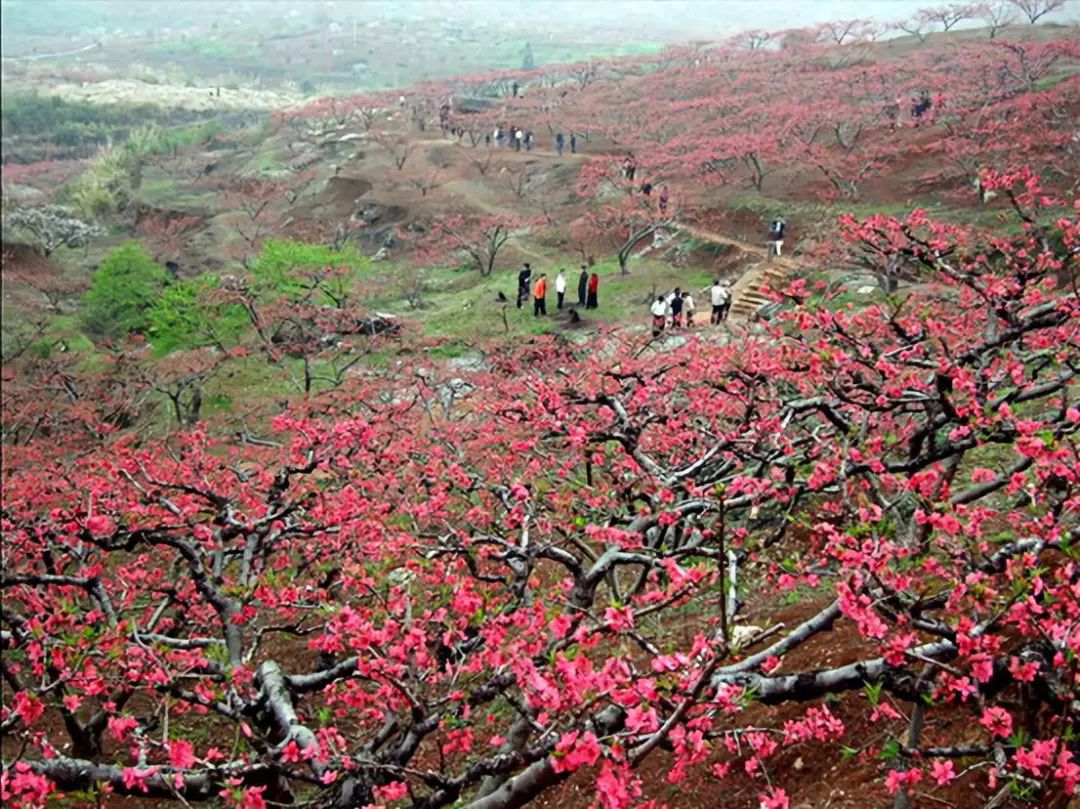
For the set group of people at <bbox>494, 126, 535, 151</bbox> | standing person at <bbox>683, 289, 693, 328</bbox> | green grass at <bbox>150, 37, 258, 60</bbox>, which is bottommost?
standing person at <bbox>683, 289, 693, 328</bbox>

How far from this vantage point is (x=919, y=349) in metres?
10.7

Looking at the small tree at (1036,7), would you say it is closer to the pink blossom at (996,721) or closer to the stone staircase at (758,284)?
the stone staircase at (758,284)

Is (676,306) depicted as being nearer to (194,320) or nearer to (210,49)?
(194,320)

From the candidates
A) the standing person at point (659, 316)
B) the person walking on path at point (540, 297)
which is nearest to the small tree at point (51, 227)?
the person walking on path at point (540, 297)

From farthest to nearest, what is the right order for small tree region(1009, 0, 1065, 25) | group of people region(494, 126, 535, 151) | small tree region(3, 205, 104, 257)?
group of people region(494, 126, 535, 151) < small tree region(3, 205, 104, 257) < small tree region(1009, 0, 1065, 25)

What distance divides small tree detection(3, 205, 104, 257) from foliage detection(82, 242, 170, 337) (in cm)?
1703

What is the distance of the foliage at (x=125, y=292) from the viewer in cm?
3612

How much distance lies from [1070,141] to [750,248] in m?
11.8

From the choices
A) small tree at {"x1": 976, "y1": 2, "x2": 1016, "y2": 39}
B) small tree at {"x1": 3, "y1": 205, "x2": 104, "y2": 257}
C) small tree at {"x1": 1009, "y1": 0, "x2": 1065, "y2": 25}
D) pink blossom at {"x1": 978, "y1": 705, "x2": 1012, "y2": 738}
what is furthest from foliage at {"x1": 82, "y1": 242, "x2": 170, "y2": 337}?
small tree at {"x1": 1009, "y1": 0, "x2": 1065, "y2": 25}

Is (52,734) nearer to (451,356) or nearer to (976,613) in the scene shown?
(976,613)

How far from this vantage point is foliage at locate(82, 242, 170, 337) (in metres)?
36.1

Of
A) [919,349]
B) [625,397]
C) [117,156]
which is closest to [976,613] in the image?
[919,349]

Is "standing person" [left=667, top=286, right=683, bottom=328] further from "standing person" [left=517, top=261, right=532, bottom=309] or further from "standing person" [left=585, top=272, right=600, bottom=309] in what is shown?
"standing person" [left=517, top=261, right=532, bottom=309]

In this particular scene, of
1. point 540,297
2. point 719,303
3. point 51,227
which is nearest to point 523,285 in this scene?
point 540,297
